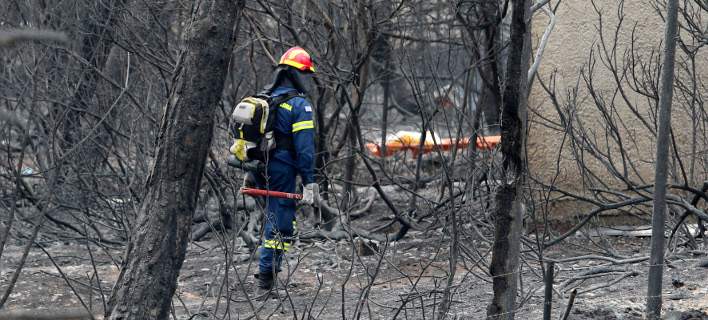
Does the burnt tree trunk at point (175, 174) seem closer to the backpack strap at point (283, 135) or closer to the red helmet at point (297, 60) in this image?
the backpack strap at point (283, 135)

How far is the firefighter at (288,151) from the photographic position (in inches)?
292

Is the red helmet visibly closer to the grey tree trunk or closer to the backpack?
the backpack

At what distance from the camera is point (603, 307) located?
5.72m

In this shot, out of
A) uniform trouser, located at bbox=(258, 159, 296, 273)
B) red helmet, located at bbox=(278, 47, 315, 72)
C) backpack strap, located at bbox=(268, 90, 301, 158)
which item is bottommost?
Result: uniform trouser, located at bbox=(258, 159, 296, 273)

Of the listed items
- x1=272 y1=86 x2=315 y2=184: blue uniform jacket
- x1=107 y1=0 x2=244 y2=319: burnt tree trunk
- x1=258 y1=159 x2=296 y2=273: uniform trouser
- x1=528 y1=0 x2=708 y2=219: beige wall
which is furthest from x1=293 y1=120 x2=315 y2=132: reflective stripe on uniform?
x1=107 y1=0 x2=244 y2=319: burnt tree trunk

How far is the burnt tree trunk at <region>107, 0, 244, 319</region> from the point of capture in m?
3.78

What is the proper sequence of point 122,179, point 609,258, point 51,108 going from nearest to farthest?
point 609,258 < point 122,179 < point 51,108

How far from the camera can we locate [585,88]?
9383 mm

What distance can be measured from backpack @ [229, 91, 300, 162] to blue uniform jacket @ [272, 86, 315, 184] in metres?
0.06

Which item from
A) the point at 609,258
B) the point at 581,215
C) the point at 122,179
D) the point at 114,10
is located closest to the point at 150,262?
the point at 609,258

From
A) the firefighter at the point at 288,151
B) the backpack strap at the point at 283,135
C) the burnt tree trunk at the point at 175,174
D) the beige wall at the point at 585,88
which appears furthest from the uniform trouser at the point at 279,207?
the burnt tree trunk at the point at 175,174

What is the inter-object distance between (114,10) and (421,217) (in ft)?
11.6

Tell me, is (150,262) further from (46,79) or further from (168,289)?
(46,79)

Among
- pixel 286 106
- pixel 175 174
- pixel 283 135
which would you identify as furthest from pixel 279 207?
pixel 175 174
